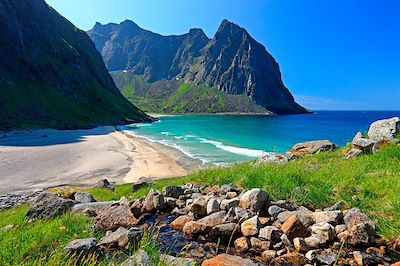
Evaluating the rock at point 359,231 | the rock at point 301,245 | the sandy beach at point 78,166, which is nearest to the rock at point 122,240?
the rock at point 301,245

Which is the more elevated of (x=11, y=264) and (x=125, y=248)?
(x=11, y=264)

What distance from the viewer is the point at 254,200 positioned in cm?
870

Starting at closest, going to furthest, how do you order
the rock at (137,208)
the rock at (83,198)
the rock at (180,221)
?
the rock at (180,221) < the rock at (137,208) < the rock at (83,198)

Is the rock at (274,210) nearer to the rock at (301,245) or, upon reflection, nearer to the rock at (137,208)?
the rock at (301,245)

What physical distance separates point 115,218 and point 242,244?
4.30 m

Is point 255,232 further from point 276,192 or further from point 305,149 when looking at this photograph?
point 305,149

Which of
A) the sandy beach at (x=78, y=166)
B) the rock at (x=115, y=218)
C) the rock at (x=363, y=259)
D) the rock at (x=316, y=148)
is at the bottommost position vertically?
the sandy beach at (x=78, y=166)

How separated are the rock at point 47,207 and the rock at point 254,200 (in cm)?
671

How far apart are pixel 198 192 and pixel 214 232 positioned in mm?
3714

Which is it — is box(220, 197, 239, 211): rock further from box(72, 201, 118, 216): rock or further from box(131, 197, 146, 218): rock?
box(72, 201, 118, 216): rock

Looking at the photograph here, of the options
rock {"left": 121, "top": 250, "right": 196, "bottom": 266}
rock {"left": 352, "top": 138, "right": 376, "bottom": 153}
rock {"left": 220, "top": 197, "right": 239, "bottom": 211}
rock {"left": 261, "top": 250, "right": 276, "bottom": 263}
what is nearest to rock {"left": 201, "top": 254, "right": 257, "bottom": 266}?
rock {"left": 121, "top": 250, "right": 196, "bottom": 266}

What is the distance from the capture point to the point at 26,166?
41375 millimetres

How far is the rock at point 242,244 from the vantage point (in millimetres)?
7309

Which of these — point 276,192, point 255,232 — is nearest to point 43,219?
point 255,232
